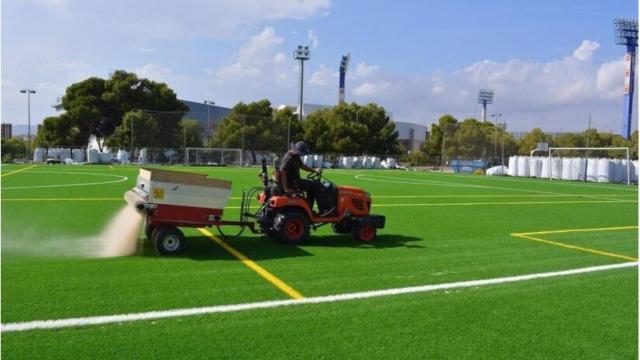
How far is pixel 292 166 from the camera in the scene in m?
8.44

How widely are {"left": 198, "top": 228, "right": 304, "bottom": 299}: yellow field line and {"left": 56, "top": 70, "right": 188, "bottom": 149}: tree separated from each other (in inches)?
2043

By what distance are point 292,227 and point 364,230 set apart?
1.29m

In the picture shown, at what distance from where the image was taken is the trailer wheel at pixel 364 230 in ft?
29.5

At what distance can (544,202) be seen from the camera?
17625 mm

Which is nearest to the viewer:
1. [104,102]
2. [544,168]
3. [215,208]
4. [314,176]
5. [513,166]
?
[215,208]

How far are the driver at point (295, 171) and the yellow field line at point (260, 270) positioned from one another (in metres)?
1.27

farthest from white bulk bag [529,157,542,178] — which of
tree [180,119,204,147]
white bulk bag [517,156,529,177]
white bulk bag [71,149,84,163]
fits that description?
white bulk bag [71,149,84,163]

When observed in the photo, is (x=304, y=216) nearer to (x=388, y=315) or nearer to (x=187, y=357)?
(x=388, y=315)

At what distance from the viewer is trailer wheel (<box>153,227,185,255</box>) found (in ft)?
24.2

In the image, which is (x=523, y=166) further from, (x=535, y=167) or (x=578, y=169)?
(x=578, y=169)

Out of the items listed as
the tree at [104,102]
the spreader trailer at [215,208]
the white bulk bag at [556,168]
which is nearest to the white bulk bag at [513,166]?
the white bulk bag at [556,168]

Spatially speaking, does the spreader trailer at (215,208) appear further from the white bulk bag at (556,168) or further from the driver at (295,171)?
the white bulk bag at (556,168)

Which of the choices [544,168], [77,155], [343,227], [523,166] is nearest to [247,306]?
[343,227]

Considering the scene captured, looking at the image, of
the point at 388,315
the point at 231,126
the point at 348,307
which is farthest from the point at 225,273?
the point at 231,126
